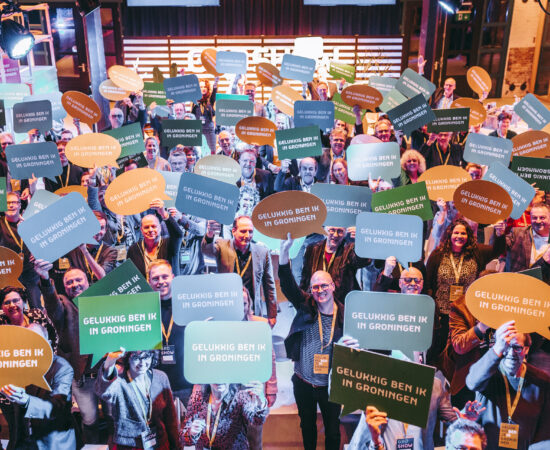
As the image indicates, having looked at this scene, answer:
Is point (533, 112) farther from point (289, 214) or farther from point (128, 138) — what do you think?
point (128, 138)

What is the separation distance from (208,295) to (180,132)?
2509 mm

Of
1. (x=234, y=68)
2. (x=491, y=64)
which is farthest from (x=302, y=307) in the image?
(x=491, y=64)

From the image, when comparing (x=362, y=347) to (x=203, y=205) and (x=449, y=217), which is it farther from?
(x=449, y=217)

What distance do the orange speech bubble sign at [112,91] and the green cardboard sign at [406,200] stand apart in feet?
13.2

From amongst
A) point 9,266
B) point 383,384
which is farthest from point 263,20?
point 383,384

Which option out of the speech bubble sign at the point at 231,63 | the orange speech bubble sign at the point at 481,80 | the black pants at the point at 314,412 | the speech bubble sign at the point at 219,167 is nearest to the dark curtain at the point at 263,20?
the speech bubble sign at the point at 231,63

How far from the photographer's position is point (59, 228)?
2.65 metres

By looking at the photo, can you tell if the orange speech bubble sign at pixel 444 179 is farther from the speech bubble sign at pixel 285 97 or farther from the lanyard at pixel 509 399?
the speech bubble sign at pixel 285 97

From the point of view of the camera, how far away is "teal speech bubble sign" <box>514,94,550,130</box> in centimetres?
479

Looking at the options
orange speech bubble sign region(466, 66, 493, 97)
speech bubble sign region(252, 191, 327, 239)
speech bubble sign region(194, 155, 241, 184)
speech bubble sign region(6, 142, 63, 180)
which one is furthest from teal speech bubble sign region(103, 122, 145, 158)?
orange speech bubble sign region(466, 66, 493, 97)

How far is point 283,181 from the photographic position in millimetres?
4695

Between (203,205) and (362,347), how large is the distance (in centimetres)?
129

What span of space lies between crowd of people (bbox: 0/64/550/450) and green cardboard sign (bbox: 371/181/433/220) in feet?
1.09

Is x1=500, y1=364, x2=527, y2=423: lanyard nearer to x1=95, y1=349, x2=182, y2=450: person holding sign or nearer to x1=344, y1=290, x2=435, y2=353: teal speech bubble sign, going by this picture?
x1=344, y1=290, x2=435, y2=353: teal speech bubble sign
